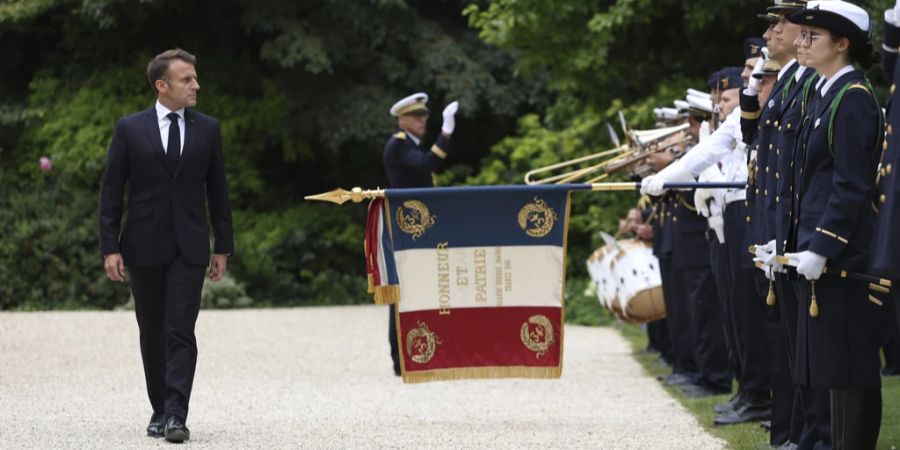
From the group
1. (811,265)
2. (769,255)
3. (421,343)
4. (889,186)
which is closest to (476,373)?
(421,343)

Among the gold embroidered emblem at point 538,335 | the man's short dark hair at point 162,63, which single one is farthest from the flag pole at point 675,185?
the man's short dark hair at point 162,63

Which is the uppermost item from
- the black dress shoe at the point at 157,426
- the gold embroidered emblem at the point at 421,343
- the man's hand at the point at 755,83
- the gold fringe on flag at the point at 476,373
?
the man's hand at the point at 755,83

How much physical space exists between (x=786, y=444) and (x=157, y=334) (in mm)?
3214

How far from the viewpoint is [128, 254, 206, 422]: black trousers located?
8219 mm

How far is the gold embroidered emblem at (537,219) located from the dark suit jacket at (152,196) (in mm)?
1668

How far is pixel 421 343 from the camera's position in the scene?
8781mm

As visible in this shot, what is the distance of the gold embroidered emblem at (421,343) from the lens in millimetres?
8773

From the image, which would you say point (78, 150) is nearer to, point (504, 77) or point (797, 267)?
point (504, 77)

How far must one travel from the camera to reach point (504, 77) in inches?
969

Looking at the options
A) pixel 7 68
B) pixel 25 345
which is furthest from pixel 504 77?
pixel 25 345

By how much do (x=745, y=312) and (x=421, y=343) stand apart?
1710mm

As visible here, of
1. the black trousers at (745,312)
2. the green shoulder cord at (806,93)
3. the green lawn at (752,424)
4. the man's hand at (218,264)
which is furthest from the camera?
the man's hand at (218,264)

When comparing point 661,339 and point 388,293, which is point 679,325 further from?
point 388,293

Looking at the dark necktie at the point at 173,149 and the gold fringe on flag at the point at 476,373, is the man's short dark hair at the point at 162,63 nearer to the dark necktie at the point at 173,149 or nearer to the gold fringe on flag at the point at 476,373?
the dark necktie at the point at 173,149
